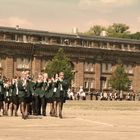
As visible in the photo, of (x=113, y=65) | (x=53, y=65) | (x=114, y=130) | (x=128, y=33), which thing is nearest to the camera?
(x=114, y=130)

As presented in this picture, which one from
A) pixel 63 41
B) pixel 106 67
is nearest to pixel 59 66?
pixel 63 41

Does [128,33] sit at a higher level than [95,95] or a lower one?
higher

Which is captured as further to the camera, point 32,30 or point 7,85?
point 32,30

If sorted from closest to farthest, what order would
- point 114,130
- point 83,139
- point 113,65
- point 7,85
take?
point 83,139, point 114,130, point 7,85, point 113,65

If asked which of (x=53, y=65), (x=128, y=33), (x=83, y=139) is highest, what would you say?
(x=128, y=33)

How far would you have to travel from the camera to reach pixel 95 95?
105 metres

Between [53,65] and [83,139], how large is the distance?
274 ft

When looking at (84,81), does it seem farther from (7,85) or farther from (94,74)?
(7,85)

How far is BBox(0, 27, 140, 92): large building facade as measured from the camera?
10738 cm

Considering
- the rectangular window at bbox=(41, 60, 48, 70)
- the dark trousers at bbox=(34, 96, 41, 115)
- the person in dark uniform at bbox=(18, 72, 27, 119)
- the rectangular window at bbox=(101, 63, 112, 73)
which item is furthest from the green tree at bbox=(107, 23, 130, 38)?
the person in dark uniform at bbox=(18, 72, 27, 119)

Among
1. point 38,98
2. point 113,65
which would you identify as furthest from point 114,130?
point 113,65

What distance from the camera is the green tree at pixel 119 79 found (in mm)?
109188

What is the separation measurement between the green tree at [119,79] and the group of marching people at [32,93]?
79.0 meters

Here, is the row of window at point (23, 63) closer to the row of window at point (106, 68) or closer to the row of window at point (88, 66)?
the row of window at point (88, 66)
